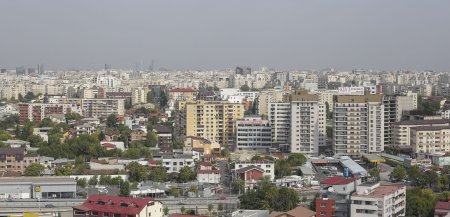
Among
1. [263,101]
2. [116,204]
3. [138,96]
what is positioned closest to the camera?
[116,204]

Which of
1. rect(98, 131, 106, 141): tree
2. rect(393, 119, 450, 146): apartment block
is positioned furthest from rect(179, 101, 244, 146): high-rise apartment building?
rect(393, 119, 450, 146): apartment block

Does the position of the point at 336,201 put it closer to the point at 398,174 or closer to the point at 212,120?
the point at 398,174

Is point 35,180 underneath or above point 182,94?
underneath

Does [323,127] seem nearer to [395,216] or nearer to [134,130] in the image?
[134,130]

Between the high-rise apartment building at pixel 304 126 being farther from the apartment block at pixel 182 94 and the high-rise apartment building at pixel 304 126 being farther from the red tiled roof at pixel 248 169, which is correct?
the apartment block at pixel 182 94

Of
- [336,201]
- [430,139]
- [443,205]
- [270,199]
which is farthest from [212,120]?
[443,205]

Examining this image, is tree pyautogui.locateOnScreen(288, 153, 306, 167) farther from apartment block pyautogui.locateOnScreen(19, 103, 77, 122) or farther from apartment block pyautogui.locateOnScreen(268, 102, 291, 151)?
apartment block pyautogui.locateOnScreen(19, 103, 77, 122)
